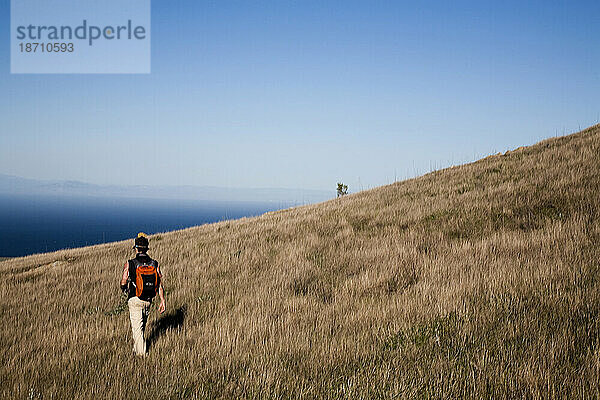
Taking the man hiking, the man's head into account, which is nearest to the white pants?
the man hiking

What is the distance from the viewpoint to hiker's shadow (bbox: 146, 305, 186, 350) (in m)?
5.09

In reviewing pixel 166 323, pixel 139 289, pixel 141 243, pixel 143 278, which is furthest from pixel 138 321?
pixel 166 323

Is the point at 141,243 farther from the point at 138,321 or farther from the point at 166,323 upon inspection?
the point at 166,323

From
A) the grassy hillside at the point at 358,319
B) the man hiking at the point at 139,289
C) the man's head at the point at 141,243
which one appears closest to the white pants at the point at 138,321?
the man hiking at the point at 139,289

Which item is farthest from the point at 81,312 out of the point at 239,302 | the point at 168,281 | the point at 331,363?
the point at 331,363

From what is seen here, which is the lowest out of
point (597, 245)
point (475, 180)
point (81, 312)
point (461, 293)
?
point (81, 312)

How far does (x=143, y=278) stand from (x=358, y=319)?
320 centimetres

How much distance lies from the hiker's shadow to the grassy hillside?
1.8 inches

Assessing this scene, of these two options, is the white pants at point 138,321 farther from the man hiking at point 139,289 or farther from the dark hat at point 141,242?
the dark hat at point 141,242

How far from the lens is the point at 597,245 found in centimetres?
624

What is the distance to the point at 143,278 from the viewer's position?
14.9 feet

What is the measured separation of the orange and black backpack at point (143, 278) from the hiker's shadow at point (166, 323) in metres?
0.87

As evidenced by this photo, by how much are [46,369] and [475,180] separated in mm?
15674

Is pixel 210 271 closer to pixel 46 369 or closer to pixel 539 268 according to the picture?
pixel 46 369
